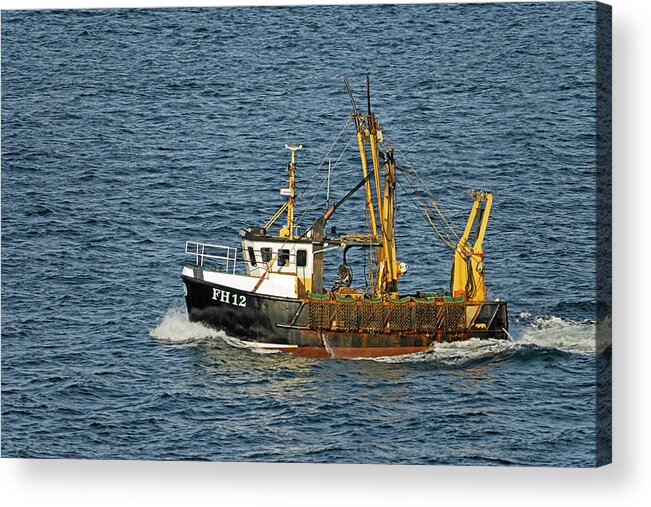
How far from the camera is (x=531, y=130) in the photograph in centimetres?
2855

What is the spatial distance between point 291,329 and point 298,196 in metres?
2.49

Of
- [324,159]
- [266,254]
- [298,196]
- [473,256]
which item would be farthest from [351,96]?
[266,254]

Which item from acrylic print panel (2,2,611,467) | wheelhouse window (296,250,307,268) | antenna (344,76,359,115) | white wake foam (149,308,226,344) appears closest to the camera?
acrylic print panel (2,2,611,467)

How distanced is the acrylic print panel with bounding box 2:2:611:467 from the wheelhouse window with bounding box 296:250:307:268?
1.64 meters

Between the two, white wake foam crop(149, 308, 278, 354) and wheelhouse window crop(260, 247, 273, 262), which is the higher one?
wheelhouse window crop(260, 247, 273, 262)

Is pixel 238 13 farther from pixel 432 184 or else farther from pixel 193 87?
pixel 432 184

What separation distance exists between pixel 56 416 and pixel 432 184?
24.7 feet

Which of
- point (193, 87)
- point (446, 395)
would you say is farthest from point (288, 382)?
point (193, 87)

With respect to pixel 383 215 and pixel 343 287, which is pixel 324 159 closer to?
pixel 383 215

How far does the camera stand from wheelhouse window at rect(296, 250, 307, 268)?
108 ft

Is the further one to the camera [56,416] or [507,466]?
[56,416]

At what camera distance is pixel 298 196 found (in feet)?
104

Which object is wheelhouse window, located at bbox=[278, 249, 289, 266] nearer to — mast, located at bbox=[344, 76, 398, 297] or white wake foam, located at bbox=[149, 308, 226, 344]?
mast, located at bbox=[344, 76, 398, 297]

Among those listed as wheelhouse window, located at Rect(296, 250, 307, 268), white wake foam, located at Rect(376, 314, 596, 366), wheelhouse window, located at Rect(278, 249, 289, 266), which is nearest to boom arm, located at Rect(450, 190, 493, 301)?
white wake foam, located at Rect(376, 314, 596, 366)
